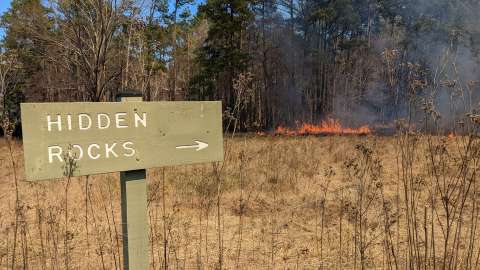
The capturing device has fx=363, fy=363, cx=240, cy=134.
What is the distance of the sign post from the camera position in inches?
67.6

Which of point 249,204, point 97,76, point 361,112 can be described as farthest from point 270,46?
point 249,204

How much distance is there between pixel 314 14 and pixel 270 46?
6.55 meters

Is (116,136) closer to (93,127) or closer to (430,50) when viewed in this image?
(93,127)

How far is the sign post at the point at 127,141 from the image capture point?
1.72 meters

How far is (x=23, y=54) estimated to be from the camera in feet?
72.7

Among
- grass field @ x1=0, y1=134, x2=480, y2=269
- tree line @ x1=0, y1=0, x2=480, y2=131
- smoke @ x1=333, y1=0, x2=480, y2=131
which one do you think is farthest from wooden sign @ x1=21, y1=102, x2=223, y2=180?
tree line @ x1=0, y1=0, x2=480, y2=131

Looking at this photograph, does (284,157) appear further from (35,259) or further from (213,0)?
(213,0)

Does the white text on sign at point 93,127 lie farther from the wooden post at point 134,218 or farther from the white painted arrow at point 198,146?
the white painted arrow at point 198,146

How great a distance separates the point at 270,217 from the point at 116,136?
11.4 ft

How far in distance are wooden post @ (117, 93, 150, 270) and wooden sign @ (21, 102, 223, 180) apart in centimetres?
8

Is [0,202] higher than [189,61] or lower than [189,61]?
lower

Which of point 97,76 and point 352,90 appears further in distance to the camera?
point 352,90

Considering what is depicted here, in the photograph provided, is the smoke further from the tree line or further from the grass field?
the grass field

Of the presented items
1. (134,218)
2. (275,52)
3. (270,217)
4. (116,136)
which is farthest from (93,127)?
(275,52)
